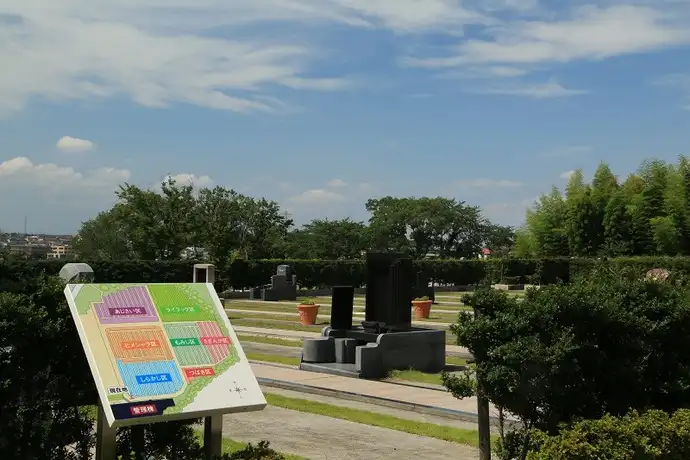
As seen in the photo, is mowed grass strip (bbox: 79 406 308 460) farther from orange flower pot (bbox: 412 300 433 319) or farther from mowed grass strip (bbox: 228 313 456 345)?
orange flower pot (bbox: 412 300 433 319)

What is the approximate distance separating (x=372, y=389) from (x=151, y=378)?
7444 mm

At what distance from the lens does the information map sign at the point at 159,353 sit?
5254 millimetres

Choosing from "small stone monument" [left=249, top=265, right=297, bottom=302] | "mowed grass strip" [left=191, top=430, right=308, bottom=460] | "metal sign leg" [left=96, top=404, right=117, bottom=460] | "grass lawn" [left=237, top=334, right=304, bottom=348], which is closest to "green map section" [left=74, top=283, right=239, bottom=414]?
"metal sign leg" [left=96, top=404, right=117, bottom=460]

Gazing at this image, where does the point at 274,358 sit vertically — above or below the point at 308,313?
below

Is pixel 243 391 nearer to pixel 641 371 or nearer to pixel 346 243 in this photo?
pixel 641 371

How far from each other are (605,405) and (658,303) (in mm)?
1225

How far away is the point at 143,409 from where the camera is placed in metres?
5.20

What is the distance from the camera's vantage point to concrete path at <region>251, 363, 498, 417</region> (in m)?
10.9

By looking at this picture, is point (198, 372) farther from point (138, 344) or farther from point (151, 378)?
point (138, 344)

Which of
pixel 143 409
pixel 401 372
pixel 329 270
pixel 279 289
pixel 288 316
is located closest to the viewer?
pixel 143 409

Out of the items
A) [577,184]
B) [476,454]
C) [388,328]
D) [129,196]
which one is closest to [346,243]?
[577,184]

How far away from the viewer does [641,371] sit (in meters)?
6.88

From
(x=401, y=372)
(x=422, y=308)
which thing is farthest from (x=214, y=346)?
(x=422, y=308)

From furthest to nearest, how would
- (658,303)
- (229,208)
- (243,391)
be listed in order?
(229,208), (658,303), (243,391)
